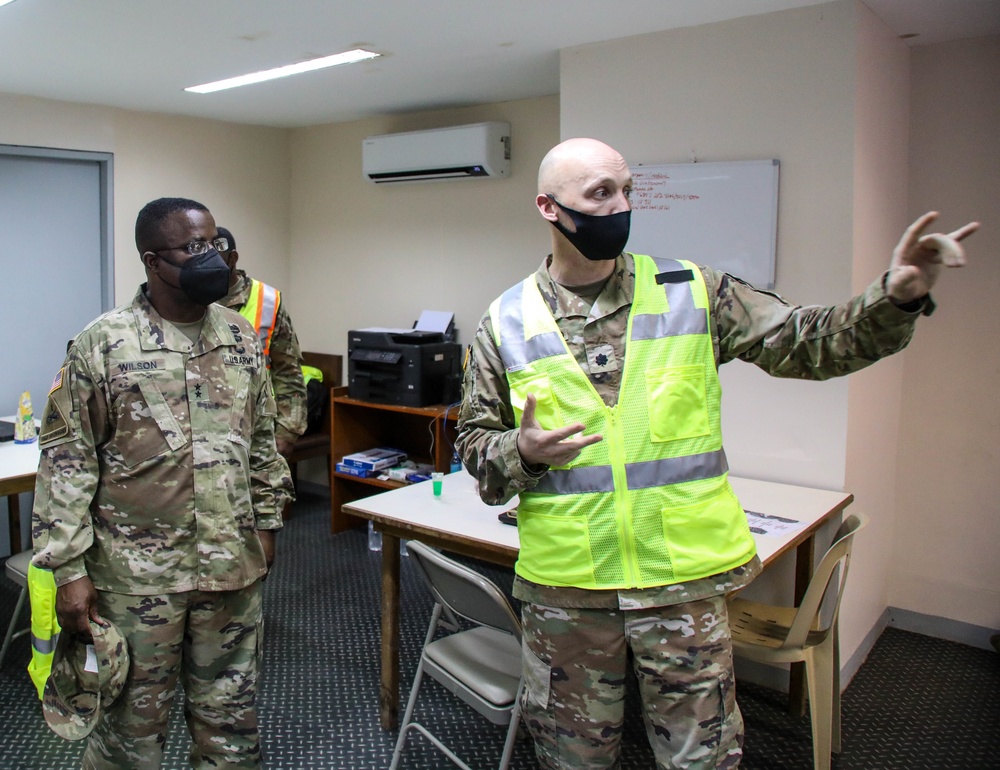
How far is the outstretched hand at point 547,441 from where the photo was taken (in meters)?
1.41

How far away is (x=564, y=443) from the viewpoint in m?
1.42

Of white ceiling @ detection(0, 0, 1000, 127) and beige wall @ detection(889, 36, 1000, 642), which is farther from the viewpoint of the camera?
beige wall @ detection(889, 36, 1000, 642)

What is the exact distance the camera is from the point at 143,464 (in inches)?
71.8

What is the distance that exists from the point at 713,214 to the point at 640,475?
1.80m

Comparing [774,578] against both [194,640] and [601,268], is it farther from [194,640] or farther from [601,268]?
[194,640]

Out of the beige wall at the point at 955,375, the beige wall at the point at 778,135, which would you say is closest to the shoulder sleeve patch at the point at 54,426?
the beige wall at the point at 778,135

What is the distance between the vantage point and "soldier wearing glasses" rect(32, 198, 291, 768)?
5.83 ft

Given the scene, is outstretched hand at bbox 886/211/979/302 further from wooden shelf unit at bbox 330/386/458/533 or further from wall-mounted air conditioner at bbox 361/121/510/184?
wall-mounted air conditioner at bbox 361/121/510/184

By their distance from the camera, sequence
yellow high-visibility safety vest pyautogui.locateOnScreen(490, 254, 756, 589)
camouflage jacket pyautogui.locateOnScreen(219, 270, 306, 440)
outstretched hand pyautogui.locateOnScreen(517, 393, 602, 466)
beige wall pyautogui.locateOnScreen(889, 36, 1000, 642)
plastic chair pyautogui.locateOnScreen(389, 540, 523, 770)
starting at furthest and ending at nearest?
beige wall pyautogui.locateOnScreen(889, 36, 1000, 642), camouflage jacket pyautogui.locateOnScreen(219, 270, 306, 440), plastic chair pyautogui.locateOnScreen(389, 540, 523, 770), yellow high-visibility safety vest pyautogui.locateOnScreen(490, 254, 756, 589), outstretched hand pyautogui.locateOnScreen(517, 393, 602, 466)

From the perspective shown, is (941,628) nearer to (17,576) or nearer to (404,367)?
(404,367)

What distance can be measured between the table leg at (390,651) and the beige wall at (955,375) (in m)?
2.20

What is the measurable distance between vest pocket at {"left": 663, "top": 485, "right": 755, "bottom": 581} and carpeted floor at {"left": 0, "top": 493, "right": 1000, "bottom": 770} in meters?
1.30

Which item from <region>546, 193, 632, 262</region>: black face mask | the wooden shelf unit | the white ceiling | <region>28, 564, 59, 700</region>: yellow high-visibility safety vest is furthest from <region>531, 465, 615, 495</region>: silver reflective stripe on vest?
the wooden shelf unit

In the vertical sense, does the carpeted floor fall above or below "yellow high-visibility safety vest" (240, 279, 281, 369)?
below
